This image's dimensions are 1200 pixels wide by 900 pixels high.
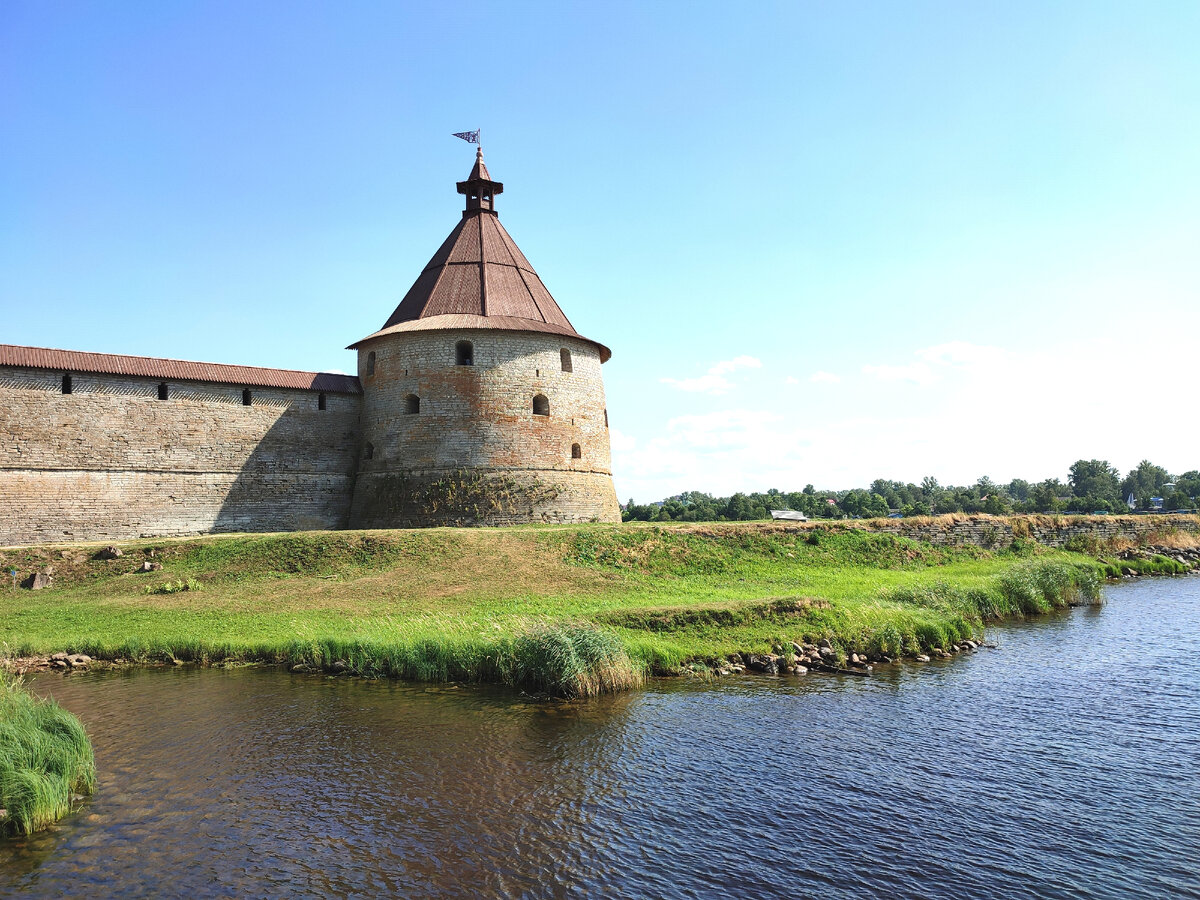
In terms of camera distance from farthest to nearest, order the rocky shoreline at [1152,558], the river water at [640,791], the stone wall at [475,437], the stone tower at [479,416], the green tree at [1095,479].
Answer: the green tree at [1095,479] < the rocky shoreline at [1152,558] < the stone tower at [479,416] < the stone wall at [475,437] < the river water at [640,791]

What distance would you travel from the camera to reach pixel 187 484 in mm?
25406

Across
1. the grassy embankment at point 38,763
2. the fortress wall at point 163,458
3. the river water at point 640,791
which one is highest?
the fortress wall at point 163,458

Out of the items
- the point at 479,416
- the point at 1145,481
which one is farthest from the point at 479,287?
the point at 1145,481

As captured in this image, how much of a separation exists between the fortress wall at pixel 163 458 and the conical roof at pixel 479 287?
4.11 meters

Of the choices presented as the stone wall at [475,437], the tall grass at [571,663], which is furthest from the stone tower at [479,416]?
the tall grass at [571,663]

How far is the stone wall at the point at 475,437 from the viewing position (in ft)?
85.4

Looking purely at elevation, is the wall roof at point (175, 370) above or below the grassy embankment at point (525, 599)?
above

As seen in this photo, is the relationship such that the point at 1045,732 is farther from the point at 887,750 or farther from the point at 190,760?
the point at 190,760

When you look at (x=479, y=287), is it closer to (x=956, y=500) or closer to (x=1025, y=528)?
(x=1025, y=528)

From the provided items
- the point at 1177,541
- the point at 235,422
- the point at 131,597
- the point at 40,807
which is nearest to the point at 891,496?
the point at 1177,541

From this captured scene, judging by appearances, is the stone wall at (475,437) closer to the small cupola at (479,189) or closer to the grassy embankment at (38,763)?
the small cupola at (479,189)

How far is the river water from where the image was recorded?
672 centimetres

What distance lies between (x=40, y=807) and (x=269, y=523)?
785 inches

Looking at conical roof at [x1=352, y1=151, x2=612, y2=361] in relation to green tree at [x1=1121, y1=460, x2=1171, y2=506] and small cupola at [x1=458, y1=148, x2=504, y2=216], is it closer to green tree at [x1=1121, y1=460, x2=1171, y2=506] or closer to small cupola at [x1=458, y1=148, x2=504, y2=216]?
small cupola at [x1=458, y1=148, x2=504, y2=216]
